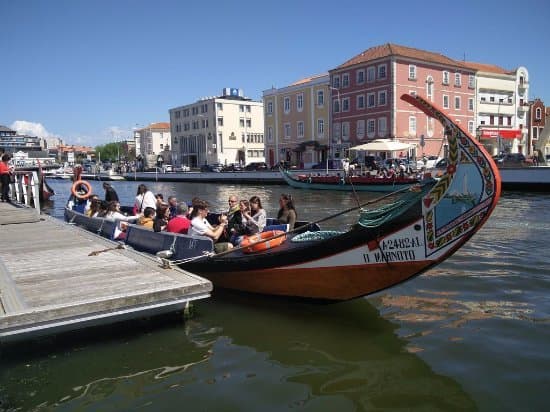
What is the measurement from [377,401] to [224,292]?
3976 mm

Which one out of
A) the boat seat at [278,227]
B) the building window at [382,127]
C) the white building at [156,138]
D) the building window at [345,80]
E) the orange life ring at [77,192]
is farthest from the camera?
the white building at [156,138]

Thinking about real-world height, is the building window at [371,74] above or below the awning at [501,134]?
Answer: above

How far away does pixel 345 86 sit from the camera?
165 feet

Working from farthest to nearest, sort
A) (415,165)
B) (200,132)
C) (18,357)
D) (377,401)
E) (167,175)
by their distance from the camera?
(200,132) → (167,175) → (415,165) → (18,357) → (377,401)

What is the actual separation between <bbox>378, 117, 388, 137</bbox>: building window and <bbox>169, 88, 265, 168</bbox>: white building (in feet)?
107

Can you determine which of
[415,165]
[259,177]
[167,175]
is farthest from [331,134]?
[167,175]

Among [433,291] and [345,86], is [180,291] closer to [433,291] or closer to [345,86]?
[433,291]

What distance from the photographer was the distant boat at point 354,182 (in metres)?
30.7

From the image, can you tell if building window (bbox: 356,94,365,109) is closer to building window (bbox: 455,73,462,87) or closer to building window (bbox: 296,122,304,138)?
building window (bbox: 296,122,304,138)

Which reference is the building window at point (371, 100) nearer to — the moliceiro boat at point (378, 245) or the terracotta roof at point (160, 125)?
the moliceiro boat at point (378, 245)

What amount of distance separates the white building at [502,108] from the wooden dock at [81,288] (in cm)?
5159

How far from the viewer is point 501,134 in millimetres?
54906

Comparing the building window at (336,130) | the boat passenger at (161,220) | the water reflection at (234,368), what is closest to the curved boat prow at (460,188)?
the water reflection at (234,368)

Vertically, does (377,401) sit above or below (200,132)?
below
